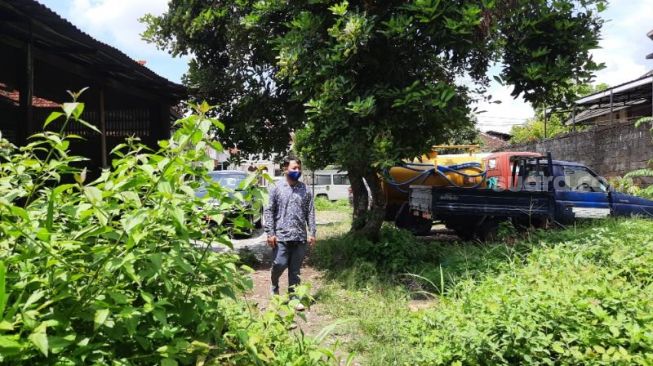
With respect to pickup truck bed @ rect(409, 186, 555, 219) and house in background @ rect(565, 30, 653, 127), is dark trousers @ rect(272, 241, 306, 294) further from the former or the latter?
house in background @ rect(565, 30, 653, 127)

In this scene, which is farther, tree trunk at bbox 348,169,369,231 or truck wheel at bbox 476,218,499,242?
truck wheel at bbox 476,218,499,242

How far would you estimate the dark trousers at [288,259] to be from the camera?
20.8 ft

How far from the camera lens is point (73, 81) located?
27.2 feet

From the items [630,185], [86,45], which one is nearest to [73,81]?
[86,45]

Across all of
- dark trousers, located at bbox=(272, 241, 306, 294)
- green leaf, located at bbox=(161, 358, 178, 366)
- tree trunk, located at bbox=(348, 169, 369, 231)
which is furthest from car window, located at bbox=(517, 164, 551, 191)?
green leaf, located at bbox=(161, 358, 178, 366)

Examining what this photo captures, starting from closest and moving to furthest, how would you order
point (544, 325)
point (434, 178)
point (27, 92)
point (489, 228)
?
point (544, 325), point (27, 92), point (489, 228), point (434, 178)

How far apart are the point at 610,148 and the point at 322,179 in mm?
20828

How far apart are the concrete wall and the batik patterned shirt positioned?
10.7 metres

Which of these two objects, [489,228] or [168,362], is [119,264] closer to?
[168,362]

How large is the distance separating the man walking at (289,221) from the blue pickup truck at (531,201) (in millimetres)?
3902

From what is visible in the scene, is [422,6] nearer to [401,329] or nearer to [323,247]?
[401,329]

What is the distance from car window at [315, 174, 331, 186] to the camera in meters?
34.0

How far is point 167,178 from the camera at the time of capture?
1788 mm

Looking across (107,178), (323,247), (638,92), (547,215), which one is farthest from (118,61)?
(638,92)
